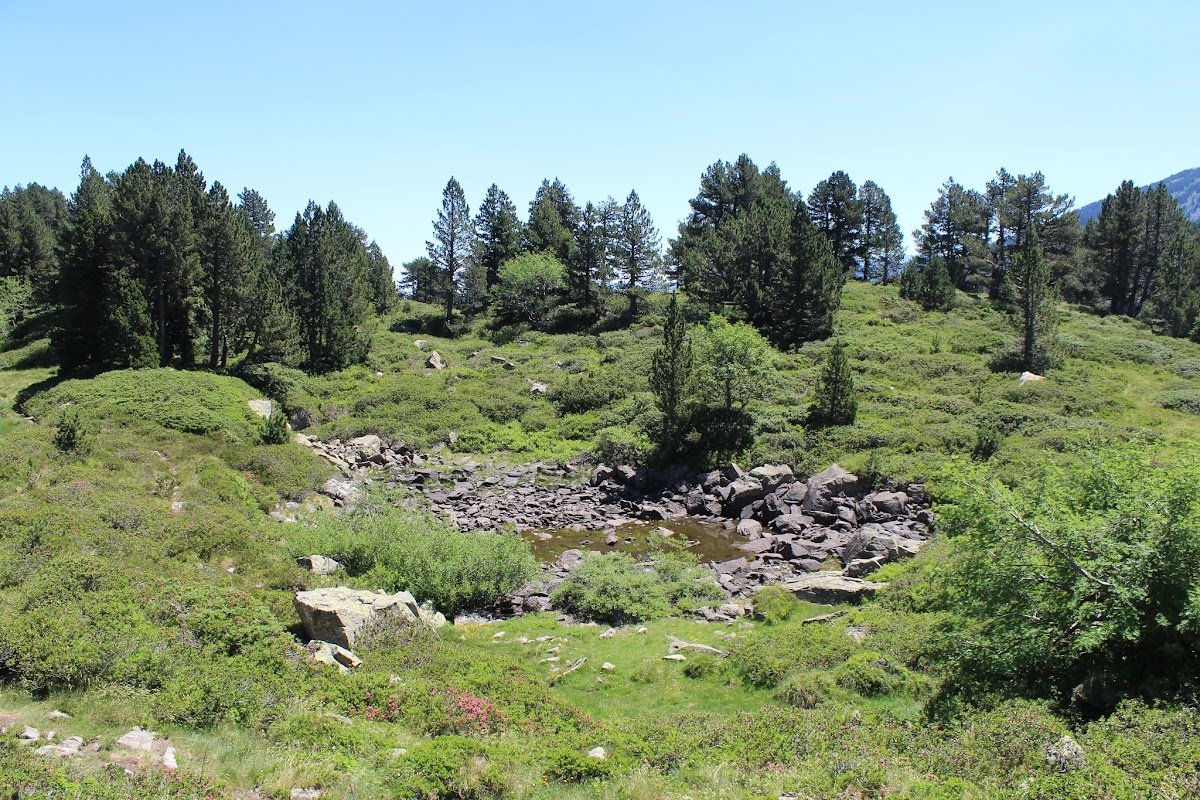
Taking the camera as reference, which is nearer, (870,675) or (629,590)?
(870,675)

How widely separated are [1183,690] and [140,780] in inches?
A: 523

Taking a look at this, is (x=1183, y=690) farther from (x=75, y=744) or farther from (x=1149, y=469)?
(x=75, y=744)

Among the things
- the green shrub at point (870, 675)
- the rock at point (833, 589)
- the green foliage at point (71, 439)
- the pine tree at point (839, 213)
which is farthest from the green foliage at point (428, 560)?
the pine tree at point (839, 213)

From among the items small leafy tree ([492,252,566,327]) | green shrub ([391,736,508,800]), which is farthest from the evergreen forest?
small leafy tree ([492,252,566,327])

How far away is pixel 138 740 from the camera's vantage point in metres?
8.64

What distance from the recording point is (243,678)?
10.7 meters

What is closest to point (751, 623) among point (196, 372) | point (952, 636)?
point (952, 636)

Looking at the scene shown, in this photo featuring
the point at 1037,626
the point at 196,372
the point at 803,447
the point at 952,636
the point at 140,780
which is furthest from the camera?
the point at 196,372

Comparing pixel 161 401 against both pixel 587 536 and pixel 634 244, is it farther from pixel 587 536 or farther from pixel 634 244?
pixel 634 244

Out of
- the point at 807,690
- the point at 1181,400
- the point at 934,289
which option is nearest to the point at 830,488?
the point at 807,690

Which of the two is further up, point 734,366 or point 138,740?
point 734,366

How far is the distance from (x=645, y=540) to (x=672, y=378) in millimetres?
9722

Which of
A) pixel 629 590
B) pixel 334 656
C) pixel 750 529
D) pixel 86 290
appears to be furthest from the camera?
pixel 86 290

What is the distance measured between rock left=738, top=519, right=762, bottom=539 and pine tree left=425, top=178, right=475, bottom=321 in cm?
4591
